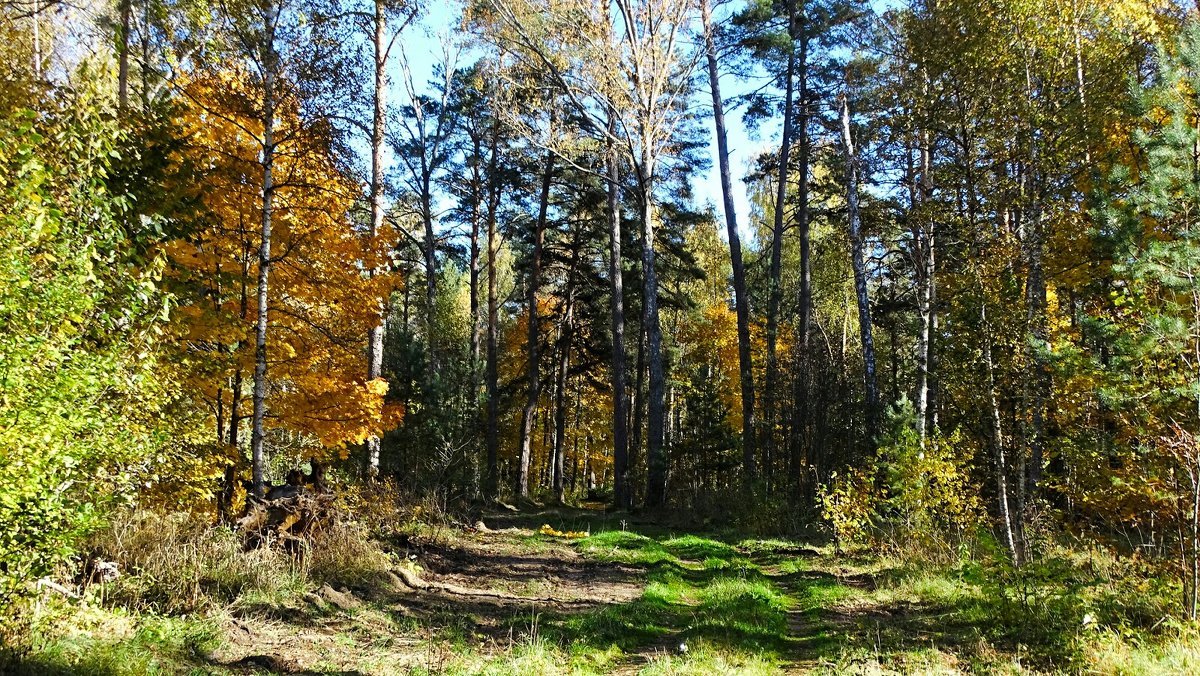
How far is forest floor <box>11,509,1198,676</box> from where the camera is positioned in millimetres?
4938

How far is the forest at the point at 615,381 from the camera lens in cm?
509

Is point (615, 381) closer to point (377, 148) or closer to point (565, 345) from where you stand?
point (565, 345)

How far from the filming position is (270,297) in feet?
31.2

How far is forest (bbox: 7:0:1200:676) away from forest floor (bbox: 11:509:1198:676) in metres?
0.05

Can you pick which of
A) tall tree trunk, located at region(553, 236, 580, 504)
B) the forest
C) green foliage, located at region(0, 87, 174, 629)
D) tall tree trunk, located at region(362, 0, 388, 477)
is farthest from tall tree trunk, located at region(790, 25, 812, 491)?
green foliage, located at region(0, 87, 174, 629)

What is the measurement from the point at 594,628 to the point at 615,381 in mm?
12311

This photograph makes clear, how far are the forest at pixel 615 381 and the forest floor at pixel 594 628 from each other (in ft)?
0.17

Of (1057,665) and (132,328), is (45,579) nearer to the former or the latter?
(132,328)

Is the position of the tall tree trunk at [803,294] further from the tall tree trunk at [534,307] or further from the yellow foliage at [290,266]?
the yellow foliage at [290,266]

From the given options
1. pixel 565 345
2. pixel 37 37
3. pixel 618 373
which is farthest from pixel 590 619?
pixel 565 345

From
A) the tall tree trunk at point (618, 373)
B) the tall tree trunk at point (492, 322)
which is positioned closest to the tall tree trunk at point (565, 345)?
the tall tree trunk at point (492, 322)

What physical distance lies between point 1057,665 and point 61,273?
25.6 feet

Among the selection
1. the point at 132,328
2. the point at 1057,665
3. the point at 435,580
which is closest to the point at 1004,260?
the point at 1057,665

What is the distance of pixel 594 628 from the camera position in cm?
655
